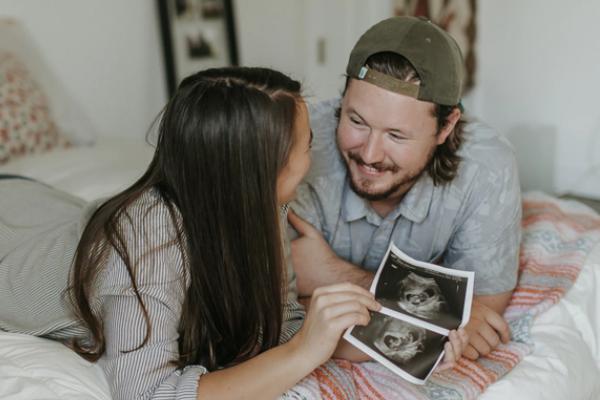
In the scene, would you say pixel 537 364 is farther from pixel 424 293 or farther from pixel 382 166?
pixel 382 166

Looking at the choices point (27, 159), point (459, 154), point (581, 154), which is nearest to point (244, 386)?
point (459, 154)

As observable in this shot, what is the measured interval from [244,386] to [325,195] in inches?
23.6

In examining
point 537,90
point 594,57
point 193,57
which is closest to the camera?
point 594,57

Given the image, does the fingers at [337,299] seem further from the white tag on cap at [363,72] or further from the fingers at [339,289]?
the white tag on cap at [363,72]

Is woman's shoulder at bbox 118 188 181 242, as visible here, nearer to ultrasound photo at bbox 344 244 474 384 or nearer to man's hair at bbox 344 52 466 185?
ultrasound photo at bbox 344 244 474 384

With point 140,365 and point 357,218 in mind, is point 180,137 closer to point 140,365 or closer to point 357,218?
point 140,365

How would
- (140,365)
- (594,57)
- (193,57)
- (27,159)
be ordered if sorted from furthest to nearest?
(193,57)
(594,57)
(27,159)
(140,365)

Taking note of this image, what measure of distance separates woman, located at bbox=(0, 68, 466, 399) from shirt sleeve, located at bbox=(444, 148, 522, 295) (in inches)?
15.8

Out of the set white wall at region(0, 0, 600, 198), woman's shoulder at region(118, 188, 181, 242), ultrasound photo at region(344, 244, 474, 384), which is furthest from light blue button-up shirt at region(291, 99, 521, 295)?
white wall at region(0, 0, 600, 198)

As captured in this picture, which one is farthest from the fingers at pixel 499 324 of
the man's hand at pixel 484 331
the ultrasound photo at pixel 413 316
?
the ultrasound photo at pixel 413 316

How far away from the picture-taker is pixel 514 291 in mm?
1459

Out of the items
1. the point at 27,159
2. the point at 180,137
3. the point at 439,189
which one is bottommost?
the point at 27,159

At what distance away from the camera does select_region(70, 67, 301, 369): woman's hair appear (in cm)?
98

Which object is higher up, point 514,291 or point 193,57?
point 193,57
